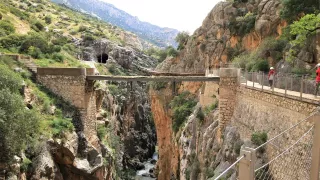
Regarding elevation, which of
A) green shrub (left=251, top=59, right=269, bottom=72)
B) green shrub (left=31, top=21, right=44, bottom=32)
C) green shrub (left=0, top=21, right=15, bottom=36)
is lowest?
green shrub (left=251, top=59, right=269, bottom=72)

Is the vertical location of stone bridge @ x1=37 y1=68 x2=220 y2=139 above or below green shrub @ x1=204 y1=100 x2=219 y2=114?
above

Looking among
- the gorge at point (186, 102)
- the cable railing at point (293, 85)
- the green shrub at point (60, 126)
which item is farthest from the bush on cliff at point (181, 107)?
the cable railing at point (293, 85)

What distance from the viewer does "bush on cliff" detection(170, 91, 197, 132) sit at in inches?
1246

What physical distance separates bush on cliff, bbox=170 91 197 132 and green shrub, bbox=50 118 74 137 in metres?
13.8

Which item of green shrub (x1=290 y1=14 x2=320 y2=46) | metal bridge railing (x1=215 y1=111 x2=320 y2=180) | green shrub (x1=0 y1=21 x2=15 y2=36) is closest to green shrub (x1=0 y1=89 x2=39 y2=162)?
metal bridge railing (x1=215 y1=111 x2=320 y2=180)

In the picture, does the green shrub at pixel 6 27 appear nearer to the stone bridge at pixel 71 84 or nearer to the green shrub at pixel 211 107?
the stone bridge at pixel 71 84

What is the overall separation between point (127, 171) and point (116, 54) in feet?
82.1

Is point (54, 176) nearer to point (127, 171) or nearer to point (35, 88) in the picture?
point (35, 88)

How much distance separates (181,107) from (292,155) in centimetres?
2364

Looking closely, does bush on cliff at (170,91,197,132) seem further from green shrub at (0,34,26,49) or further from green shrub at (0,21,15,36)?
green shrub at (0,21,15,36)

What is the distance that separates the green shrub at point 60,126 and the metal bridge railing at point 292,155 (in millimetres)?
12467

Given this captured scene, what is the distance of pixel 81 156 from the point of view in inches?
821

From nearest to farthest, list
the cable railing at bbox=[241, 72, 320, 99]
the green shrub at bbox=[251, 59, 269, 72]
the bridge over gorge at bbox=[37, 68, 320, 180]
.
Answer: the bridge over gorge at bbox=[37, 68, 320, 180] < the cable railing at bbox=[241, 72, 320, 99] < the green shrub at bbox=[251, 59, 269, 72]

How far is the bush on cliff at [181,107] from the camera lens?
3164 centimetres
